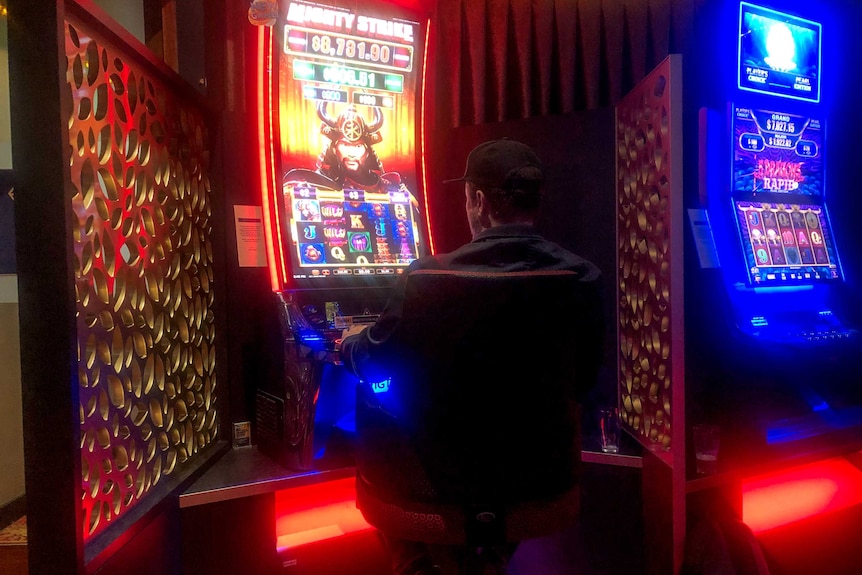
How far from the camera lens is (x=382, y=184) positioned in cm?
190

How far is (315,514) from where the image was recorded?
1960 millimetres

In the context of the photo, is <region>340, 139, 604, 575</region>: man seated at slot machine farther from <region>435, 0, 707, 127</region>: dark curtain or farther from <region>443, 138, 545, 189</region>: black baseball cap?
<region>435, 0, 707, 127</region>: dark curtain

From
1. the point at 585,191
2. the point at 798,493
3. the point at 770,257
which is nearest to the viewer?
the point at 770,257

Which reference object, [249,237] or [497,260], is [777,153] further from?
[249,237]

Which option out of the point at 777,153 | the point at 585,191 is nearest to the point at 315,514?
the point at 585,191

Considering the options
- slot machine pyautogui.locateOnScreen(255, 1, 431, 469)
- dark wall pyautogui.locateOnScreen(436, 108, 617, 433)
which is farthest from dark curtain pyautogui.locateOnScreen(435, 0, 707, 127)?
slot machine pyautogui.locateOnScreen(255, 1, 431, 469)

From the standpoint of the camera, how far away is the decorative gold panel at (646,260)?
166 cm

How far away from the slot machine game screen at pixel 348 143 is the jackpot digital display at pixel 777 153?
3.70ft

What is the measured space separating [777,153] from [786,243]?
324 millimetres

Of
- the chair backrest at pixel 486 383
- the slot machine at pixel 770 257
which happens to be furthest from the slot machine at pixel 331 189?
the slot machine at pixel 770 257

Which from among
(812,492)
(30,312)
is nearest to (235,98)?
(30,312)

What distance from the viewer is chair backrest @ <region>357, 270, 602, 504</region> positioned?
110cm

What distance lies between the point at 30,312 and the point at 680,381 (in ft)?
5.35

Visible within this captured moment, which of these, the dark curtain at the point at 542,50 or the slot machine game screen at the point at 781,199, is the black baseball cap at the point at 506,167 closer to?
the slot machine game screen at the point at 781,199
